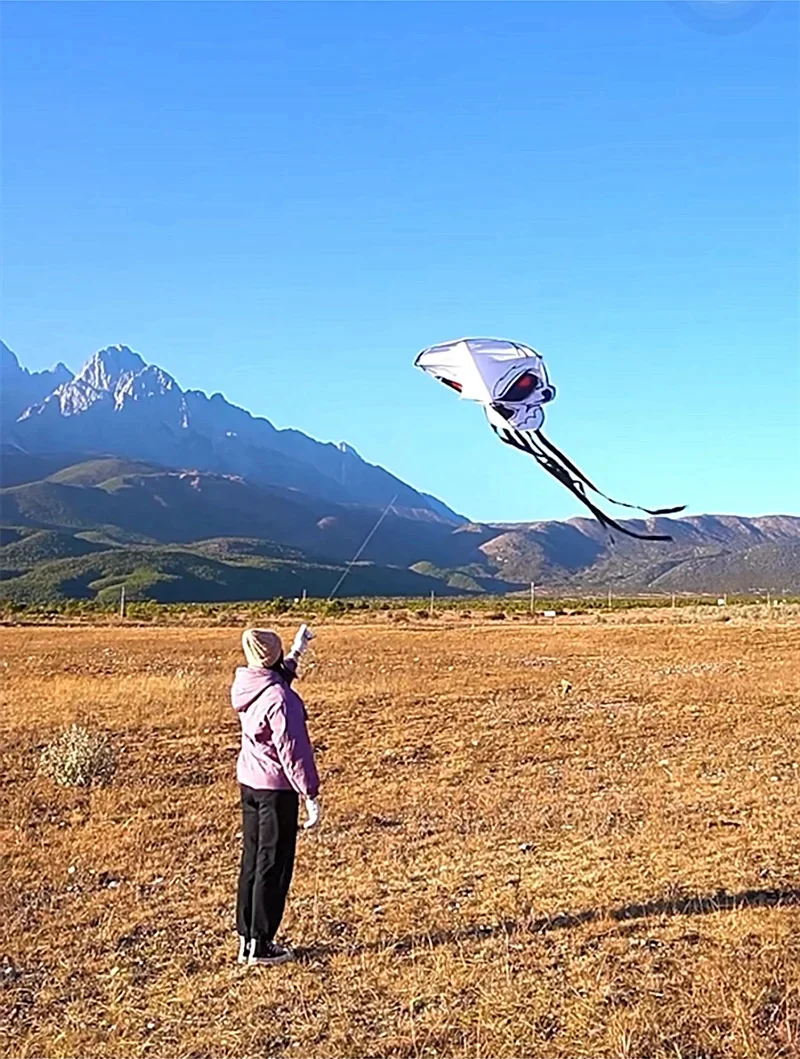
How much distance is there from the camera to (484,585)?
582 feet

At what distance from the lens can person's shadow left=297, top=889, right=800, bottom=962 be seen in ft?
22.0

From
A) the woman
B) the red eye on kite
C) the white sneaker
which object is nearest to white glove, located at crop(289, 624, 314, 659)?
the woman

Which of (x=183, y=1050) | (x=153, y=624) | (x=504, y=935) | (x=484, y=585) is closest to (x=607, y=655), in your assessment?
(x=504, y=935)

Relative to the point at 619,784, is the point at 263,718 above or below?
above

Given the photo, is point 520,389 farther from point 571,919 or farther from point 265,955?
point 265,955

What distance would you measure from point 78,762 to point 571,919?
24.1 feet

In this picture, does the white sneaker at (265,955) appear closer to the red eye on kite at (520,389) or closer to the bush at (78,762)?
the red eye on kite at (520,389)

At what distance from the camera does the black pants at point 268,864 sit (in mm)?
6473

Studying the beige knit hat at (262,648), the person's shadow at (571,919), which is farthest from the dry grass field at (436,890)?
the beige knit hat at (262,648)

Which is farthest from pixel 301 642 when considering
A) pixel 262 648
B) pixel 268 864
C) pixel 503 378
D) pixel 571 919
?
pixel 571 919

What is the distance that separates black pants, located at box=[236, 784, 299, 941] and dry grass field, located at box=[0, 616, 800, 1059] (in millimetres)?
276

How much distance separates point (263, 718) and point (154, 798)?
576cm

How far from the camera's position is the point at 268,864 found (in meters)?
6.53

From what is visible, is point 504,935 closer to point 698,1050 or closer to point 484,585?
point 698,1050
